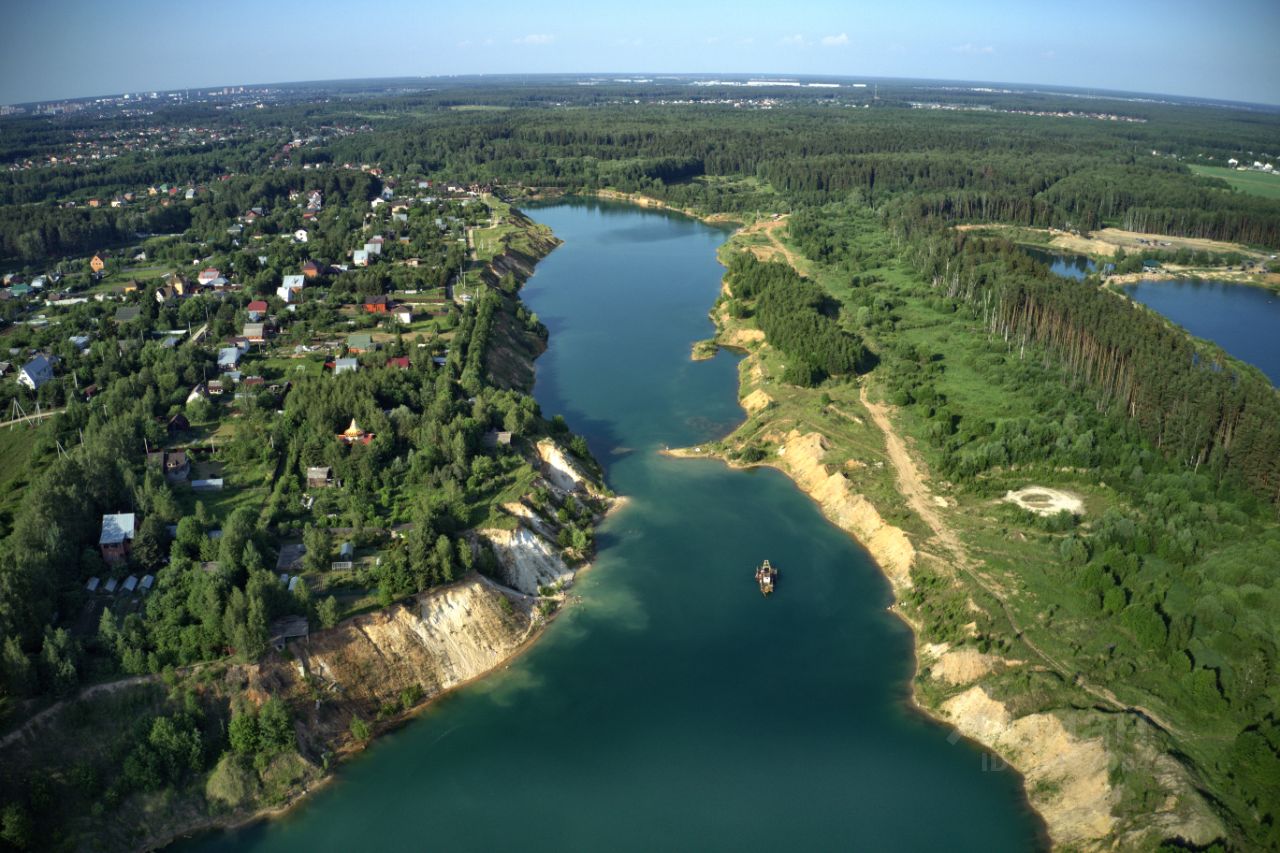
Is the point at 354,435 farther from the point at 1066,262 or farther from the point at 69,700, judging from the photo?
the point at 1066,262

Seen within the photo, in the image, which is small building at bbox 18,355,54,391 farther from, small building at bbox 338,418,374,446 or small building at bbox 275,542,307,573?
small building at bbox 275,542,307,573

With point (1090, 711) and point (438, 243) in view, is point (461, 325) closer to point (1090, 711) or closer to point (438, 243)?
point (438, 243)

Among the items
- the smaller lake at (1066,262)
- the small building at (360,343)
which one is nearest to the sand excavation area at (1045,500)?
the small building at (360,343)

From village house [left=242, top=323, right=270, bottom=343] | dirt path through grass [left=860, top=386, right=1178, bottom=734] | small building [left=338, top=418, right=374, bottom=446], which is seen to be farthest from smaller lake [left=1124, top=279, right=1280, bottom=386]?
village house [left=242, top=323, right=270, bottom=343]

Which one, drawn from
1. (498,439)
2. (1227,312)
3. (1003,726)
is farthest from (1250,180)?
(498,439)

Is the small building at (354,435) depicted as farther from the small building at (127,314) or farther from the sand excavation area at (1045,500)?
the sand excavation area at (1045,500)

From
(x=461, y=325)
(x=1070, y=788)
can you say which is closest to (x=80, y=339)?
(x=461, y=325)
